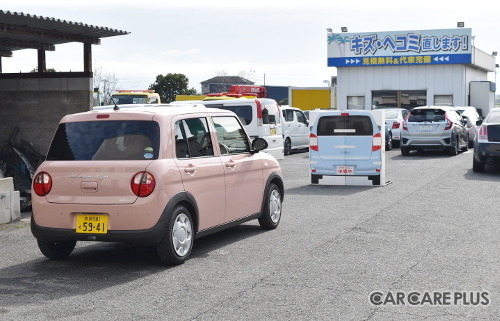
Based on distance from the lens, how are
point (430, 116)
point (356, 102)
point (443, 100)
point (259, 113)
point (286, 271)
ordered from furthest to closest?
1. point (356, 102)
2. point (443, 100)
3. point (430, 116)
4. point (259, 113)
5. point (286, 271)

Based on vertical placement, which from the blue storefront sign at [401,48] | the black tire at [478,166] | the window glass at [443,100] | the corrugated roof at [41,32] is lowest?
the black tire at [478,166]

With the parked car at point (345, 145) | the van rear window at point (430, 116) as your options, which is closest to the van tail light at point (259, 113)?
the parked car at point (345, 145)

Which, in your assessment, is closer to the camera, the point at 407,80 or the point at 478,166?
the point at 478,166

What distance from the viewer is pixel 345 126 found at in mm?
17547

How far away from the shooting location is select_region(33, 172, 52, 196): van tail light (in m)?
8.54

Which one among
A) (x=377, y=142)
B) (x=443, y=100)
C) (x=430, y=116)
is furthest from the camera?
(x=443, y=100)

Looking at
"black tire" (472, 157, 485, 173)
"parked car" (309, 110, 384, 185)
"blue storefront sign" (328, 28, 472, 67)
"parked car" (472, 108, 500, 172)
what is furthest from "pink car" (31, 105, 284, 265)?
"blue storefront sign" (328, 28, 472, 67)

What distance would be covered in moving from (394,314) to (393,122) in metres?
26.0

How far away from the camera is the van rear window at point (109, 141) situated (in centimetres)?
848

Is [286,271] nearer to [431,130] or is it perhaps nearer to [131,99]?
[431,130]

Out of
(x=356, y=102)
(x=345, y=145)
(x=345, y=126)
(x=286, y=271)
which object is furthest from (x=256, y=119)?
(x=356, y=102)

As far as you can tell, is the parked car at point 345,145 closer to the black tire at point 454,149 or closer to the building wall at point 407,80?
the black tire at point 454,149

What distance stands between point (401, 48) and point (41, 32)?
37.8m

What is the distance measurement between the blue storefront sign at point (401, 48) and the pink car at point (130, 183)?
40.9 meters
